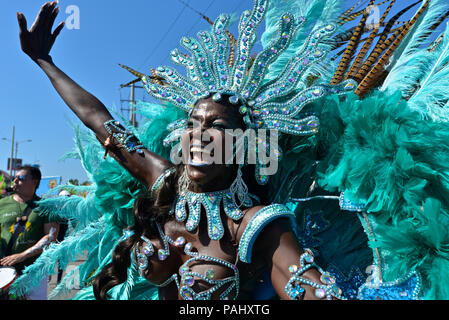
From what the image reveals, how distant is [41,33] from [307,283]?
6.03 ft

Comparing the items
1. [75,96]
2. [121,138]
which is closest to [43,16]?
[75,96]

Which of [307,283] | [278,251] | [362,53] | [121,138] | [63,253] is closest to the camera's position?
[307,283]

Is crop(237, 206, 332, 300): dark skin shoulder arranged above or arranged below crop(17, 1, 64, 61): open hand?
below

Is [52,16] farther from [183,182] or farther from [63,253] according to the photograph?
[63,253]

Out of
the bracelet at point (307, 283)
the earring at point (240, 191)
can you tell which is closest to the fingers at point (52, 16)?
the earring at point (240, 191)

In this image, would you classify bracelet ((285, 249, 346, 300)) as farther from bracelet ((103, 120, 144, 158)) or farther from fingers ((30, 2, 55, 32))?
fingers ((30, 2, 55, 32))

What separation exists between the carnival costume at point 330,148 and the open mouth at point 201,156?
6.9 inches

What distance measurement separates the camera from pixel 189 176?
59.0 inches

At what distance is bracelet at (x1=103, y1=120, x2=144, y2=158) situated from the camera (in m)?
1.74

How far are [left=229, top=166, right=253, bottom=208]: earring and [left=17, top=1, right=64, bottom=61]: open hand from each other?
1253 mm

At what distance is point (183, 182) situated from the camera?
1.64m

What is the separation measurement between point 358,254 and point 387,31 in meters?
1.20

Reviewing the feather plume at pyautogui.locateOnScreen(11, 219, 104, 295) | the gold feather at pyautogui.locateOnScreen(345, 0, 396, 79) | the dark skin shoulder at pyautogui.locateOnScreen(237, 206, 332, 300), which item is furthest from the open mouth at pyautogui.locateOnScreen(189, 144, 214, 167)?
the feather plume at pyautogui.locateOnScreen(11, 219, 104, 295)
